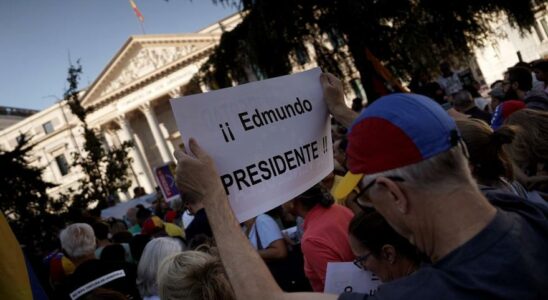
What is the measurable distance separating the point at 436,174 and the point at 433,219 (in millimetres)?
108

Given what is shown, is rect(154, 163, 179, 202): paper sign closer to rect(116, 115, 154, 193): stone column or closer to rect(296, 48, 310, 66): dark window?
rect(296, 48, 310, 66): dark window

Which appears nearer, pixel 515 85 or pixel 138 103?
pixel 515 85

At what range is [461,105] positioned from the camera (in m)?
5.79

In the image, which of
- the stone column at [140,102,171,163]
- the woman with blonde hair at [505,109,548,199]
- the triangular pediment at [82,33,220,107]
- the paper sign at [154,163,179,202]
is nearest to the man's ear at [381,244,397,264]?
the woman with blonde hair at [505,109,548,199]

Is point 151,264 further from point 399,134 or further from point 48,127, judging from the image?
point 48,127

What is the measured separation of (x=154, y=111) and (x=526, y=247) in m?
46.3

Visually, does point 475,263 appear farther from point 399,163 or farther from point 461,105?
point 461,105

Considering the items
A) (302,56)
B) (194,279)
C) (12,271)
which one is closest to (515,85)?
(194,279)

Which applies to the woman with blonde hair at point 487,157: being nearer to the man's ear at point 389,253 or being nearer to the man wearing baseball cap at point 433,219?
the man's ear at point 389,253

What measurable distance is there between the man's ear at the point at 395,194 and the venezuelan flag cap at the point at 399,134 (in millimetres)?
33

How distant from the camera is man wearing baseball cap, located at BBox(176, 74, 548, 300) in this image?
99 centimetres

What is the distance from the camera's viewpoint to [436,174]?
1066 millimetres

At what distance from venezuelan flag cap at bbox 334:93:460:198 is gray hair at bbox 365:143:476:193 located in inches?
0.6

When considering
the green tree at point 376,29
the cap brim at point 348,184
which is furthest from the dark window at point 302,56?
the cap brim at point 348,184
